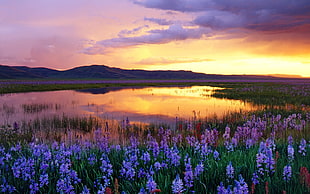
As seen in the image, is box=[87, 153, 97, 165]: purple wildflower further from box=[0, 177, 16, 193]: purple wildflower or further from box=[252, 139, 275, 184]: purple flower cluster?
box=[252, 139, 275, 184]: purple flower cluster

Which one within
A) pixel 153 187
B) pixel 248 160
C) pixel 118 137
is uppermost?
pixel 153 187

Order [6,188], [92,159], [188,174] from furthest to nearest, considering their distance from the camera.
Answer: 1. [92,159]
2. [6,188]
3. [188,174]

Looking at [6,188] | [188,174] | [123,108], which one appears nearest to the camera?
[188,174]

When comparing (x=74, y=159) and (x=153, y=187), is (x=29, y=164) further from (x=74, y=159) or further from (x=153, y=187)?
(x=153, y=187)

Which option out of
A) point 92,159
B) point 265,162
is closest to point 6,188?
point 92,159

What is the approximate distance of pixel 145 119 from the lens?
16203 millimetres

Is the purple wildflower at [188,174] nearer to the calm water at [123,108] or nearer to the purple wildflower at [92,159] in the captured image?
the purple wildflower at [92,159]

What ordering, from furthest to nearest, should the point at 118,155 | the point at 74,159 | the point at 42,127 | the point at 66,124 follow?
the point at 66,124
the point at 42,127
the point at 118,155
the point at 74,159

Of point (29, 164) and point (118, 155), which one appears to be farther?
point (118, 155)

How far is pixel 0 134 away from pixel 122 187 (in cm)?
941

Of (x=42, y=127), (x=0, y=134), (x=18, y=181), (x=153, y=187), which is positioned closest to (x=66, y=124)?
(x=42, y=127)

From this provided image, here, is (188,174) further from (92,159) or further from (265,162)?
(92,159)

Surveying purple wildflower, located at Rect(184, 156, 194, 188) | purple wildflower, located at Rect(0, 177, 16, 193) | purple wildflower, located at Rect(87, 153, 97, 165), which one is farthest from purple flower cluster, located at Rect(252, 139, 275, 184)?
purple wildflower, located at Rect(0, 177, 16, 193)

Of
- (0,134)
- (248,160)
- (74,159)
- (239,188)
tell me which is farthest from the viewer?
(0,134)
